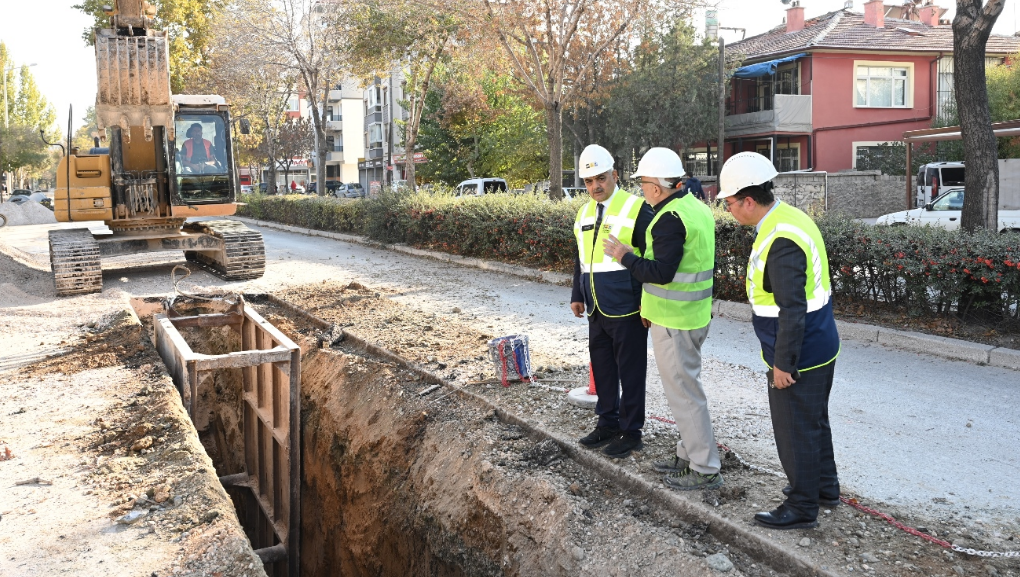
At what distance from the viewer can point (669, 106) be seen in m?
31.8

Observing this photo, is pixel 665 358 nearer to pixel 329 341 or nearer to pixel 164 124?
pixel 329 341

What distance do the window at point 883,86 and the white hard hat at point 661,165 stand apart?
101 feet

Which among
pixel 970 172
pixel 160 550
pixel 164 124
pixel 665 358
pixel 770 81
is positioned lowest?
pixel 160 550

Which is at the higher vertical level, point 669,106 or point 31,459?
point 669,106

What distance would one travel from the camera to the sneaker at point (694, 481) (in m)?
4.71

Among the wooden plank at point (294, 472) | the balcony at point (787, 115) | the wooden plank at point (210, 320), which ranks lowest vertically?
the wooden plank at point (294, 472)

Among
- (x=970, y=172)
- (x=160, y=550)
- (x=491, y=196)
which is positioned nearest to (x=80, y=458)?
(x=160, y=550)

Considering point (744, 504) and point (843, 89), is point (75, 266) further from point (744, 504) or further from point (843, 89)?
point (843, 89)

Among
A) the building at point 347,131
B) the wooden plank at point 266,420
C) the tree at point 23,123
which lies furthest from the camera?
the building at point 347,131

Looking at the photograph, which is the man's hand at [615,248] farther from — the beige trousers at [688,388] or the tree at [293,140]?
the tree at [293,140]

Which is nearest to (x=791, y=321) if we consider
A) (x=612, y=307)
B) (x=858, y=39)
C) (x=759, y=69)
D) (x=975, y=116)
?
(x=612, y=307)

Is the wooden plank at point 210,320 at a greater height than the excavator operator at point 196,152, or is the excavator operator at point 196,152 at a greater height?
the excavator operator at point 196,152

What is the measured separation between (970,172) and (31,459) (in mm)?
10324

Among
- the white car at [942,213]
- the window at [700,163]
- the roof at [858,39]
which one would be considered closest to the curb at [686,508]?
the white car at [942,213]
